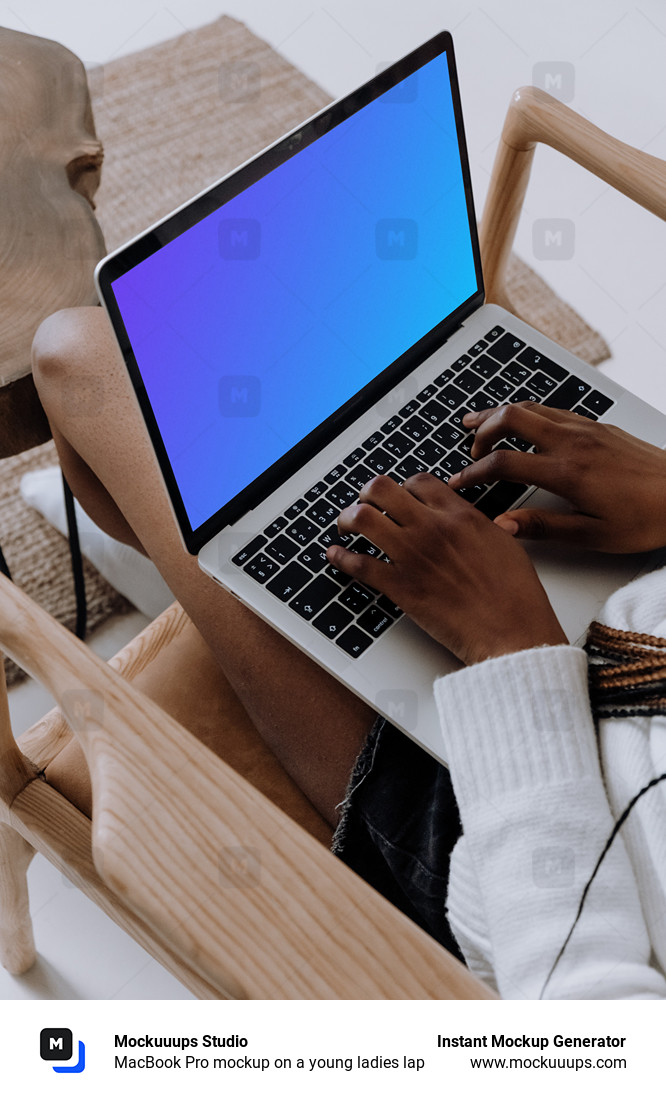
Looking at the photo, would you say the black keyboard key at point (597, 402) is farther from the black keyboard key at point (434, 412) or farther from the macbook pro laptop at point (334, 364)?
the black keyboard key at point (434, 412)

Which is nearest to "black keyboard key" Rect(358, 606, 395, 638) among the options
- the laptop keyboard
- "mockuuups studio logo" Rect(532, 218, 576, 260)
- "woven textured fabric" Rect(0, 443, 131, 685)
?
the laptop keyboard

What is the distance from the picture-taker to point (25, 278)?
93cm

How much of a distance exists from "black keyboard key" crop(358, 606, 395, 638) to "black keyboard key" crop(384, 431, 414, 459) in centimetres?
14

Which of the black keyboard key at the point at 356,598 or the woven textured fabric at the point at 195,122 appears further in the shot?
the woven textured fabric at the point at 195,122

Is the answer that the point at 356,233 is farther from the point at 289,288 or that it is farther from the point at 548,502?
the point at 548,502

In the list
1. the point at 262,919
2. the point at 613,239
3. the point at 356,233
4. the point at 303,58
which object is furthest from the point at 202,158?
the point at 262,919

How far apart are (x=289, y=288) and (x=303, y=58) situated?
1470 mm

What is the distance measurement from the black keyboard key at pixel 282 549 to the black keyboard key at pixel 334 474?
0.06 meters

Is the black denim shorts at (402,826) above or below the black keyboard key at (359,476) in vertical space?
below

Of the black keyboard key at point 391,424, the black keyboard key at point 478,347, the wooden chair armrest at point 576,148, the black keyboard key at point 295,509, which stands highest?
the wooden chair armrest at point 576,148

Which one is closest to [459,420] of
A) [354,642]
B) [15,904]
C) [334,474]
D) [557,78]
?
[334,474]

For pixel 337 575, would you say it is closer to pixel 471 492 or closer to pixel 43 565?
pixel 471 492

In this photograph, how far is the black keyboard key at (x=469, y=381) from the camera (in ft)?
2.64
